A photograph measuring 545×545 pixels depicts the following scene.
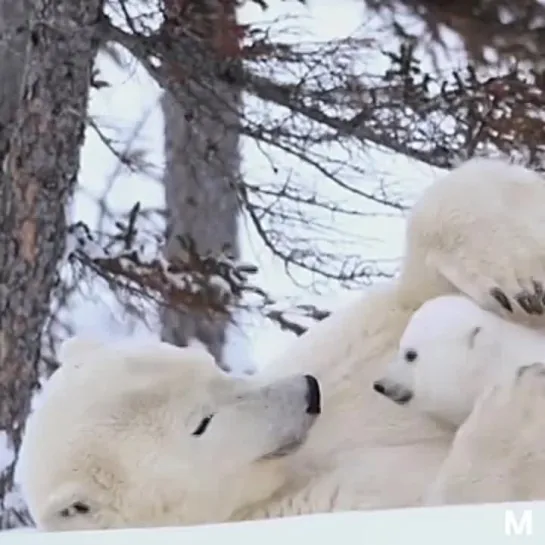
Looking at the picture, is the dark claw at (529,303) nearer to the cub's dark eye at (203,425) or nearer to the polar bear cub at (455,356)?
the polar bear cub at (455,356)

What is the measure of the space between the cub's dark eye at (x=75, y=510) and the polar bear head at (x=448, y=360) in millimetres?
330

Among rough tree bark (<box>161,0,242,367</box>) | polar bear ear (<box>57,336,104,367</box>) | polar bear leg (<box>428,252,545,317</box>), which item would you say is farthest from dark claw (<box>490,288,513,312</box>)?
polar bear ear (<box>57,336,104,367</box>)

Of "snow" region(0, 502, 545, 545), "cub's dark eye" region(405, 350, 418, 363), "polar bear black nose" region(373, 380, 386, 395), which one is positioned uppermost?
"cub's dark eye" region(405, 350, 418, 363)

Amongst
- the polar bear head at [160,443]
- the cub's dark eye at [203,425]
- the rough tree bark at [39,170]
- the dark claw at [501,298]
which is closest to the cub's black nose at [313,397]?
the polar bear head at [160,443]

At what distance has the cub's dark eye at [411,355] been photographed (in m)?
1.16

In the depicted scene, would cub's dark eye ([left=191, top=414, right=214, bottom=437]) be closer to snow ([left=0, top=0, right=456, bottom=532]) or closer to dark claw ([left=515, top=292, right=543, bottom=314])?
snow ([left=0, top=0, right=456, bottom=532])

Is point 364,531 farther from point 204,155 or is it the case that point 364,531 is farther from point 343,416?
point 204,155

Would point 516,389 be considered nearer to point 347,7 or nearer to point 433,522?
point 433,522

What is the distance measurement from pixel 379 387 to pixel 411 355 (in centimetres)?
5

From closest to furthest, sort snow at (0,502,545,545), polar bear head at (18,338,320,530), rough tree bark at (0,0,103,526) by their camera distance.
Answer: snow at (0,502,545,545) < polar bear head at (18,338,320,530) < rough tree bark at (0,0,103,526)

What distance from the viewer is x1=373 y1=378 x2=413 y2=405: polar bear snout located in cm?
116

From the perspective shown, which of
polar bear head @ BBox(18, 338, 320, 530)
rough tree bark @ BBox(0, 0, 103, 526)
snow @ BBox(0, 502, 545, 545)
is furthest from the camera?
rough tree bark @ BBox(0, 0, 103, 526)

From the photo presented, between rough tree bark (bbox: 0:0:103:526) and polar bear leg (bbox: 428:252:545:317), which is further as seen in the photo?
rough tree bark (bbox: 0:0:103:526)

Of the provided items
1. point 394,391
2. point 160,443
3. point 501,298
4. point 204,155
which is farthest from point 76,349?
point 501,298
